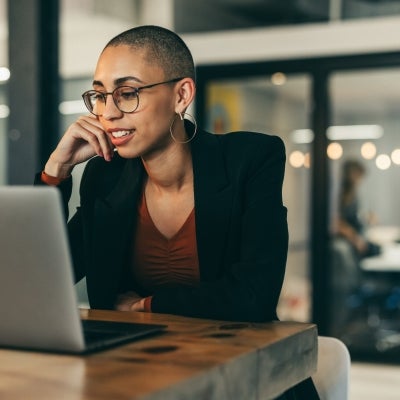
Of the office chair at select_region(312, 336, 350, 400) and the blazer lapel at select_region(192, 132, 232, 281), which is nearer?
the office chair at select_region(312, 336, 350, 400)

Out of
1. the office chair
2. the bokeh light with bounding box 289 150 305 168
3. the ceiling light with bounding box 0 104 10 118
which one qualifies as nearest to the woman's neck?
the office chair

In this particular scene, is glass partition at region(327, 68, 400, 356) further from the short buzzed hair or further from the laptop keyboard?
the laptop keyboard

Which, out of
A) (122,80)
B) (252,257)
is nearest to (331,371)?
(252,257)

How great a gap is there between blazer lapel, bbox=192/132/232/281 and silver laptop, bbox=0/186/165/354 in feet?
2.34

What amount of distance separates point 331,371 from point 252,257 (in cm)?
30

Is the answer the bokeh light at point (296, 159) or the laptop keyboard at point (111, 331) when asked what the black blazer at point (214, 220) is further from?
the bokeh light at point (296, 159)

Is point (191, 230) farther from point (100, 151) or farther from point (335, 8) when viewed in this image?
point (335, 8)

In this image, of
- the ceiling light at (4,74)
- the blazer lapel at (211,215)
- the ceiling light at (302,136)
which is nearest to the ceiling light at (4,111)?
the ceiling light at (4,74)

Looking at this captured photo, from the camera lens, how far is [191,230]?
6.47ft

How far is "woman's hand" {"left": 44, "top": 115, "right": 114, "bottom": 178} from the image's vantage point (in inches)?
79.3

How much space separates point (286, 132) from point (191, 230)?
4.27 m

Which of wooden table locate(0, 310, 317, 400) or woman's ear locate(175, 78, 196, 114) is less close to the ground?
woman's ear locate(175, 78, 196, 114)

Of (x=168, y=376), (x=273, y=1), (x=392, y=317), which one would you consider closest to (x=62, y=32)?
(x=273, y=1)

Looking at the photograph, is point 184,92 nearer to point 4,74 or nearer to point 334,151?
point 4,74
